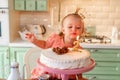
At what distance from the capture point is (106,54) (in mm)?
2838

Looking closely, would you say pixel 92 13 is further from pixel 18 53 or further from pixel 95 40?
pixel 18 53

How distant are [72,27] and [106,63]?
140 cm

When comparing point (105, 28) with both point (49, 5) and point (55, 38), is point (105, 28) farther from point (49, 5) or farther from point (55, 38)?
point (55, 38)

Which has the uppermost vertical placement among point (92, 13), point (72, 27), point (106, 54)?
point (92, 13)

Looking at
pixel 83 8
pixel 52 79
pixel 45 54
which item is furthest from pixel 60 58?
pixel 83 8

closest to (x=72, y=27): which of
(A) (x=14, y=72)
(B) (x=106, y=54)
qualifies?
(A) (x=14, y=72)

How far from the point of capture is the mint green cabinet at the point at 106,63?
2.83m

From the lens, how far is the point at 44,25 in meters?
3.34

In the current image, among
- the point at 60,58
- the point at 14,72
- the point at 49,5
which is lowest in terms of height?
the point at 14,72

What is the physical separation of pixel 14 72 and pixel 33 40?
33cm

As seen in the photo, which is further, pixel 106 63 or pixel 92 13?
pixel 92 13

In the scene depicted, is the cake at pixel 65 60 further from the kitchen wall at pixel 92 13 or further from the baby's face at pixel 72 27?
the kitchen wall at pixel 92 13

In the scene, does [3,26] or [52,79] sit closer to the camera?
[52,79]

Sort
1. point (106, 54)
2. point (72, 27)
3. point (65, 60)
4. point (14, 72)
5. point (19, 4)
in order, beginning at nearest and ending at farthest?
point (65, 60), point (14, 72), point (72, 27), point (106, 54), point (19, 4)
